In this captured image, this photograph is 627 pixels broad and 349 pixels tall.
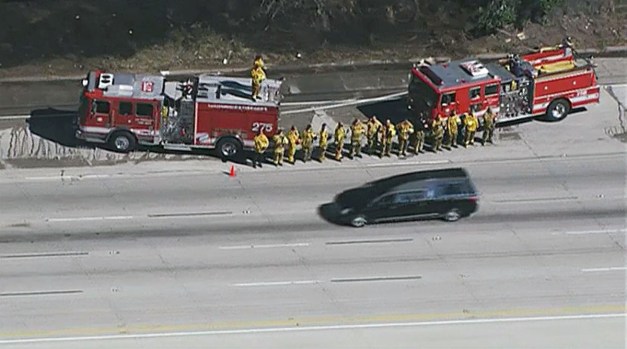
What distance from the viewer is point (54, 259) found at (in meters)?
35.3

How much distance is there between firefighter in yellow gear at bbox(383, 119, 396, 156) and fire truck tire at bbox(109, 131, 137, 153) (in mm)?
7532

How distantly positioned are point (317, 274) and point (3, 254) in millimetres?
8408

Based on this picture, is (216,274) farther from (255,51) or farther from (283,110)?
(255,51)

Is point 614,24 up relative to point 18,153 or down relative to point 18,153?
up

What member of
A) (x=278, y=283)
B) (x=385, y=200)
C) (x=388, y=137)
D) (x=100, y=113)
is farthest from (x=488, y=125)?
(x=100, y=113)

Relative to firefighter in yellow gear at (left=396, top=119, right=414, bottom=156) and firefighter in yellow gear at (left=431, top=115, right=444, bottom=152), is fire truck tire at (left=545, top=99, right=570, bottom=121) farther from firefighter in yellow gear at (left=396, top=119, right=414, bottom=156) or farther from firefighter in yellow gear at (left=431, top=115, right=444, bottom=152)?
firefighter in yellow gear at (left=396, top=119, right=414, bottom=156)

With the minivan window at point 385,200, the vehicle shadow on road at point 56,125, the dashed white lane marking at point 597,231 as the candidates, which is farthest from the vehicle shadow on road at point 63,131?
the dashed white lane marking at point 597,231

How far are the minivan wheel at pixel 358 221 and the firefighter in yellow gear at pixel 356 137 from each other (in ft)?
12.8

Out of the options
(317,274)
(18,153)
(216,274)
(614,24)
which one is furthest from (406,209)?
(614,24)

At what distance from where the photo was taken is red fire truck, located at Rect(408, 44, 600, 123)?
41.0 m

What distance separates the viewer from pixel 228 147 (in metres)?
39.9

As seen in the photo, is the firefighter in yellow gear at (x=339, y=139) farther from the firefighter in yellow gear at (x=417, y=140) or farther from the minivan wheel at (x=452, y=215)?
the minivan wheel at (x=452, y=215)

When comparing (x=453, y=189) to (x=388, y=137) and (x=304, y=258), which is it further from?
(x=304, y=258)

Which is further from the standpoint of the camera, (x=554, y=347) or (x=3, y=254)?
(x=3, y=254)
